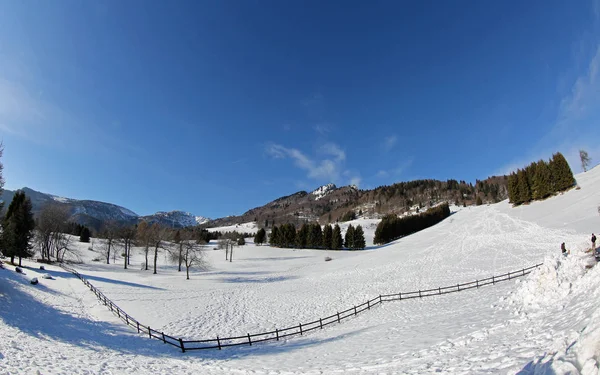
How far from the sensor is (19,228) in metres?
43.9

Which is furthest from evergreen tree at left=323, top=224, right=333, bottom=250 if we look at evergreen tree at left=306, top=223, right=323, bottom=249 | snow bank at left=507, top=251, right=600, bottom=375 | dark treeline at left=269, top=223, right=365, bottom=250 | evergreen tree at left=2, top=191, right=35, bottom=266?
snow bank at left=507, top=251, right=600, bottom=375

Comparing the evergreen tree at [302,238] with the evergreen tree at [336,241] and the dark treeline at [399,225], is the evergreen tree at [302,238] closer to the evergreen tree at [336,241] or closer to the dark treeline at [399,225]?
the evergreen tree at [336,241]

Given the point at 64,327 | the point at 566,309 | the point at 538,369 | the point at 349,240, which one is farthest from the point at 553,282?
the point at 349,240

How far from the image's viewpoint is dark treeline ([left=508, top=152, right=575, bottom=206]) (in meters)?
75.8

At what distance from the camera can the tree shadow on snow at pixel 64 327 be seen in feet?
58.9

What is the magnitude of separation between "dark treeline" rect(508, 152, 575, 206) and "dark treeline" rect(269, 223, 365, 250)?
5138cm

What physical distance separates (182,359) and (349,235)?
88913 millimetres

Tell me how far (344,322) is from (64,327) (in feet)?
72.9

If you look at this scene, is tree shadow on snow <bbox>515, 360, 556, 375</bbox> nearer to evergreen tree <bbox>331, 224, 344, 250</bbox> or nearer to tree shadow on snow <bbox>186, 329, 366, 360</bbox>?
tree shadow on snow <bbox>186, 329, 366, 360</bbox>

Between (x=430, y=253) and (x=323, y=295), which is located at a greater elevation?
(x=430, y=253)

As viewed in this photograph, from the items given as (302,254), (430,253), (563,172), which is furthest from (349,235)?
(563,172)

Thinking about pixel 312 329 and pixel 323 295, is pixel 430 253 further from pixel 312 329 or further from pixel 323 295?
pixel 312 329

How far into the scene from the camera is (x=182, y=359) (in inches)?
677

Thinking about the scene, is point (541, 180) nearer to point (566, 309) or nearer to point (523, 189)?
point (523, 189)
